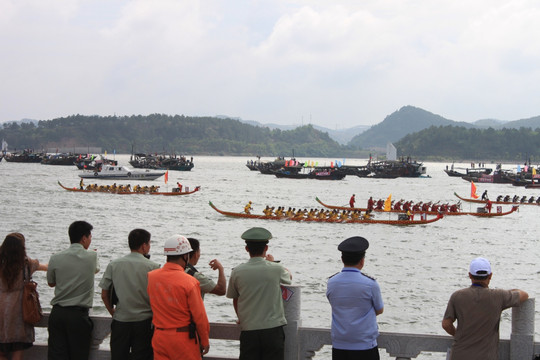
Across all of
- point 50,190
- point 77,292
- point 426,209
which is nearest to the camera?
point 77,292

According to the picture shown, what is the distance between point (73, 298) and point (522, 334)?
4.92 meters

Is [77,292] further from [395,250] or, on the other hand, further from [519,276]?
[395,250]

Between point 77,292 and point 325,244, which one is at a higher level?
point 77,292

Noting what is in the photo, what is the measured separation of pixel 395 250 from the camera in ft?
124

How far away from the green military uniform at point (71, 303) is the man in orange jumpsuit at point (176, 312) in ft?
3.97

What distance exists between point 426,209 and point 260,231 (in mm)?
47419

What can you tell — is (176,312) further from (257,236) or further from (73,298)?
(73,298)

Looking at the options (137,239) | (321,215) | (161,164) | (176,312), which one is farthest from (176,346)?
(161,164)

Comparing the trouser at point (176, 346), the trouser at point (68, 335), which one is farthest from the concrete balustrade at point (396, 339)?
the trouser at point (176, 346)

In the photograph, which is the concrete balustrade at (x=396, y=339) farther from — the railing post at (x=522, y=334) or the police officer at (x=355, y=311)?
the police officer at (x=355, y=311)

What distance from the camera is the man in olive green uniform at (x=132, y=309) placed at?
270 inches

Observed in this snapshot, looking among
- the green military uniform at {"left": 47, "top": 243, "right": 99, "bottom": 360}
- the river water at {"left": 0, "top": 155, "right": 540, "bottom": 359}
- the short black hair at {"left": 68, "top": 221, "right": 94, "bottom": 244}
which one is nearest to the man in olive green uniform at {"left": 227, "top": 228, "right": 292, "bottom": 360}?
the green military uniform at {"left": 47, "top": 243, "right": 99, "bottom": 360}

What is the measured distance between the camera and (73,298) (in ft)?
23.7

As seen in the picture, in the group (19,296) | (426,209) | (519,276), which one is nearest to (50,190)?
(426,209)
